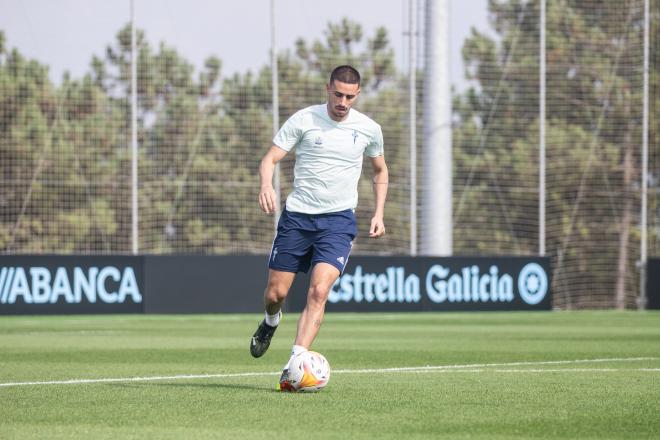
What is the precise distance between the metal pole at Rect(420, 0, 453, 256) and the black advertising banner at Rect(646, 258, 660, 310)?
14.4 ft

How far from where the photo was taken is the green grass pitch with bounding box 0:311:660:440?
6.68m

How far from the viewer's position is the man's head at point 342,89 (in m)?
8.77

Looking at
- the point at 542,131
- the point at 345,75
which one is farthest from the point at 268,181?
the point at 542,131

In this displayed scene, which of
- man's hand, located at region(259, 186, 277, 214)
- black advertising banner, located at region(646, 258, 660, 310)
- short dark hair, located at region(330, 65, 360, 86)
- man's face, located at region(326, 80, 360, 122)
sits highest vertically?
short dark hair, located at region(330, 65, 360, 86)

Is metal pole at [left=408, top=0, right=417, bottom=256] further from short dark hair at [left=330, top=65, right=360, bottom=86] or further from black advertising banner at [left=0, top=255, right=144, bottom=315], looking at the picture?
short dark hair at [left=330, top=65, right=360, bottom=86]

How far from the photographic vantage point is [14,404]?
781cm

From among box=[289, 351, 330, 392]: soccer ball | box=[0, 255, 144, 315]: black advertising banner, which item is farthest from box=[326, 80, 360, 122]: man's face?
box=[0, 255, 144, 315]: black advertising banner

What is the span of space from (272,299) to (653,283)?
20.4 metres

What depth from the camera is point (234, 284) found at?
2527 centimetres

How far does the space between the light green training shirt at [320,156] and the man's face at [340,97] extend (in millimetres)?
138

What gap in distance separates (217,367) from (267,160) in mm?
2800

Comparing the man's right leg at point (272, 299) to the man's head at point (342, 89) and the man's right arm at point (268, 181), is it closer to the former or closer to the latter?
the man's right arm at point (268, 181)

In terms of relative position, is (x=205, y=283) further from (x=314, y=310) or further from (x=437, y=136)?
(x=314, y=310)

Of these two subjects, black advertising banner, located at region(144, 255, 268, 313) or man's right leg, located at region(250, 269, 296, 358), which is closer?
man's right leg, located at region(250, 269, 296, 358)
